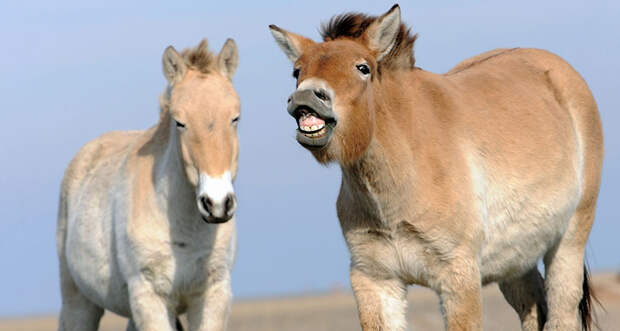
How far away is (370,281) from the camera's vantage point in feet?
19.1

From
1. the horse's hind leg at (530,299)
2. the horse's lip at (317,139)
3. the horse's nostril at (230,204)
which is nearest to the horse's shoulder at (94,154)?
the horse's nostril at (230,204)

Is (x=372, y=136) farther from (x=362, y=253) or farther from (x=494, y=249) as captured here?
(x=494, y=249)

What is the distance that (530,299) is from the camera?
761cm

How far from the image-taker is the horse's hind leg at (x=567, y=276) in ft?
23.6

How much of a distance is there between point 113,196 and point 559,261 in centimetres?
371

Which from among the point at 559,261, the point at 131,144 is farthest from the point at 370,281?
the point at 131,144

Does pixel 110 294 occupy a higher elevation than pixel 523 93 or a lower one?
lower

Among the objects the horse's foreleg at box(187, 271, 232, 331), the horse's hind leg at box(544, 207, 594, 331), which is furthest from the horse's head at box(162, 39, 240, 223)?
the horse's hind leg at box(544, 207, 594, 331)

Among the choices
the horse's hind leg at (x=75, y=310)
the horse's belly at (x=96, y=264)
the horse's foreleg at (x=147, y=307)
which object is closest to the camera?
the horse's foreleg at (x=147, y=307)

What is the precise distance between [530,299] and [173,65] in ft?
11.3

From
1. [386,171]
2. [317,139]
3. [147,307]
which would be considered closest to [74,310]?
[147,307]

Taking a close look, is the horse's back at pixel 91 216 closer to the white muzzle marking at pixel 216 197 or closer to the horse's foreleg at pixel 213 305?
the horse's foreleg at pixel 213 305

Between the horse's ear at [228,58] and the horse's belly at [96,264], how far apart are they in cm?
171

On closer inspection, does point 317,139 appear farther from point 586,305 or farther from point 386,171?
point 586,305
